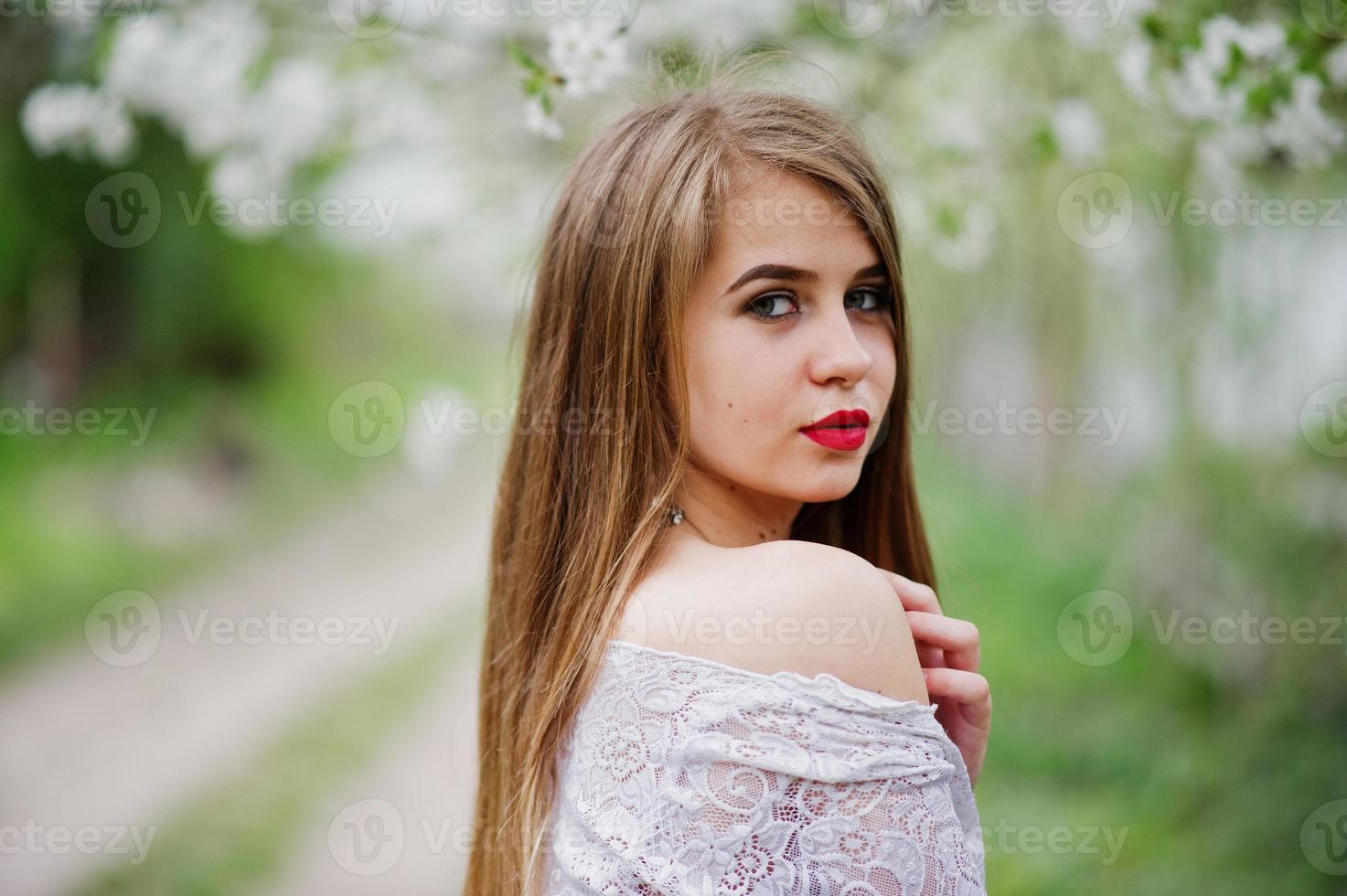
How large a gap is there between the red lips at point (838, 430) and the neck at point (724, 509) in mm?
191

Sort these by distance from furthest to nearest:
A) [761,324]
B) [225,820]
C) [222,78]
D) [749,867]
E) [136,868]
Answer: [225,820]
[136,868]
[222,78]
[761,324]
[749,867]

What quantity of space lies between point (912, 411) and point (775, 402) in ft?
2.39

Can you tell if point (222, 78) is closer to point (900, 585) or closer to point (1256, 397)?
point (900, 585)

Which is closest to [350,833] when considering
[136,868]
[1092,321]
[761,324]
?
[136,868]

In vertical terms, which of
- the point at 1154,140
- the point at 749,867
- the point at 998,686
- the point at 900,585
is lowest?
the point at 998,686

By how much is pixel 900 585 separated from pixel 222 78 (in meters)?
2.76

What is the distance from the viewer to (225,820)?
4082 mm

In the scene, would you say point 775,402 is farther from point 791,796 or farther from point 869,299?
point 791,796

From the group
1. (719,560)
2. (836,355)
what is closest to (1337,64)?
(836,355)

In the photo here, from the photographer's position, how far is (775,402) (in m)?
1.52

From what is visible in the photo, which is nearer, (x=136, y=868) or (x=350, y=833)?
(x=136, y=868)

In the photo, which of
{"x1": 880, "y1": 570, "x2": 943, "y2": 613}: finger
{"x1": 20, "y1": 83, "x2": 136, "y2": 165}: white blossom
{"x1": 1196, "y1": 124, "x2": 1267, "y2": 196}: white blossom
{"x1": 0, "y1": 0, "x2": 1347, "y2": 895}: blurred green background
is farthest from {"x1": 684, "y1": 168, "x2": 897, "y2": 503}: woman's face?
{"x1": 20, "y1": 83, "x2": 136, "y2": 165}: white blossom

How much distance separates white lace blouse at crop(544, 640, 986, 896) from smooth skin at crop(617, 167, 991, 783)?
10 centimetres

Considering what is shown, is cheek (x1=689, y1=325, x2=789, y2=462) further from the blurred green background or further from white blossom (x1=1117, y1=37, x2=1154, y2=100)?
white blossom (x1=1117, y1=37, x2=1154, y2=100)
